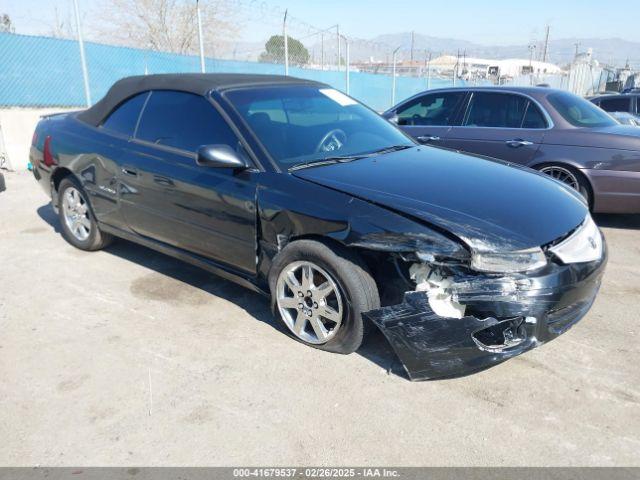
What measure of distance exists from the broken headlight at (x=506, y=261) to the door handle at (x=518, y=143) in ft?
11.6

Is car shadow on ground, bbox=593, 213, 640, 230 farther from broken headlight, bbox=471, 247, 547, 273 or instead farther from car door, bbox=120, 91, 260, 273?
car door, bbox=120, 91, 260, 273

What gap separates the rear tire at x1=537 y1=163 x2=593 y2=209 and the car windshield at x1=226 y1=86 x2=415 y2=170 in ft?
7.70

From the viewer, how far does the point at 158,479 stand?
2.25 m

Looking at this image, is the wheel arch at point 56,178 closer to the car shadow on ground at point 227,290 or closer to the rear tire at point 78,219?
the rear tire at point 78,219

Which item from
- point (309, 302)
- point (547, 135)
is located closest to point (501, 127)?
point (547, 135)

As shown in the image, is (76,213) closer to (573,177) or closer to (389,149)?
(389,149)

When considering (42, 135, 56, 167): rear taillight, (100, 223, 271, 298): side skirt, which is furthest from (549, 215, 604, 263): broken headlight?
(42, 135, 56, 167): rear taillight

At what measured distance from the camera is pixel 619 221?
623 centimetres

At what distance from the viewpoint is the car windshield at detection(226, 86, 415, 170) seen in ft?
11.3

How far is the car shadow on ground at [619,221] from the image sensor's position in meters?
6.01

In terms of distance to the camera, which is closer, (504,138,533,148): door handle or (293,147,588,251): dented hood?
(293,147,588,251): dented hood

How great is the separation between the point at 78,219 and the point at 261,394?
10.2 ft

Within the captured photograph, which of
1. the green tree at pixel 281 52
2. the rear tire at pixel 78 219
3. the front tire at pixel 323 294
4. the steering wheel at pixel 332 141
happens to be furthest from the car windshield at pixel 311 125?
the green tree at pixel 281 52

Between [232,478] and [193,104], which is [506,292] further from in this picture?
[193,104]
